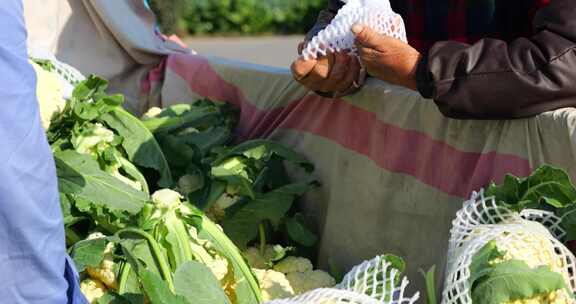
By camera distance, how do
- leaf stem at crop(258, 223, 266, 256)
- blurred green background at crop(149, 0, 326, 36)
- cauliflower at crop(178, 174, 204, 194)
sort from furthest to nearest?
blurred green background at crop(149, 0, 326, 36) < cauliflower at crop(178, 174, 204, 194) < leaf stem at crop(258, 223, 266, 256)

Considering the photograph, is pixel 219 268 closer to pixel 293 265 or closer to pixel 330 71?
pixel 293 265

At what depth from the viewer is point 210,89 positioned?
3.02 m

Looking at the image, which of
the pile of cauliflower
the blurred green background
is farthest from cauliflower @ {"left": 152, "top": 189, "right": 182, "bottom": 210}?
the blurred green background

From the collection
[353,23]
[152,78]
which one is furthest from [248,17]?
[353,23]

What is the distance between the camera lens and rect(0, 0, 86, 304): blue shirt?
4.26ft

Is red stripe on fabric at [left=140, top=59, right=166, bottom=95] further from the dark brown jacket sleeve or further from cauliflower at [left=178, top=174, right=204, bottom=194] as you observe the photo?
the dark brown jacket sleeve

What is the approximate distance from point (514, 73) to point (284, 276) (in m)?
0.77

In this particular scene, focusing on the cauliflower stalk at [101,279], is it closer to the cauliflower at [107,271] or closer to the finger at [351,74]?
the cauliflower at [107,271]

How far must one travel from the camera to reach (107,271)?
1.91 meters

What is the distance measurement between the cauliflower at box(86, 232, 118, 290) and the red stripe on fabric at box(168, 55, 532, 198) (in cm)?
70

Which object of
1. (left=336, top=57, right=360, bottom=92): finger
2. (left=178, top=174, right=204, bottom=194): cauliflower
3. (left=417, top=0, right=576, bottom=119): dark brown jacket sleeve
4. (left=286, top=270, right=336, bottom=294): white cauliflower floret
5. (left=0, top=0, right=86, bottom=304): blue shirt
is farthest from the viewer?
(left=178, top=174, right=204, bottom=194): cauliflower

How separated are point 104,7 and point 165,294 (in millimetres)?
1788

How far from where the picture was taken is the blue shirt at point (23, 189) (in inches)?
51.1

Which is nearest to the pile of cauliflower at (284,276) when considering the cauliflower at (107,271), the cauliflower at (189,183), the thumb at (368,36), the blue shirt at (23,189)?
the cauliflower at (189,183)
